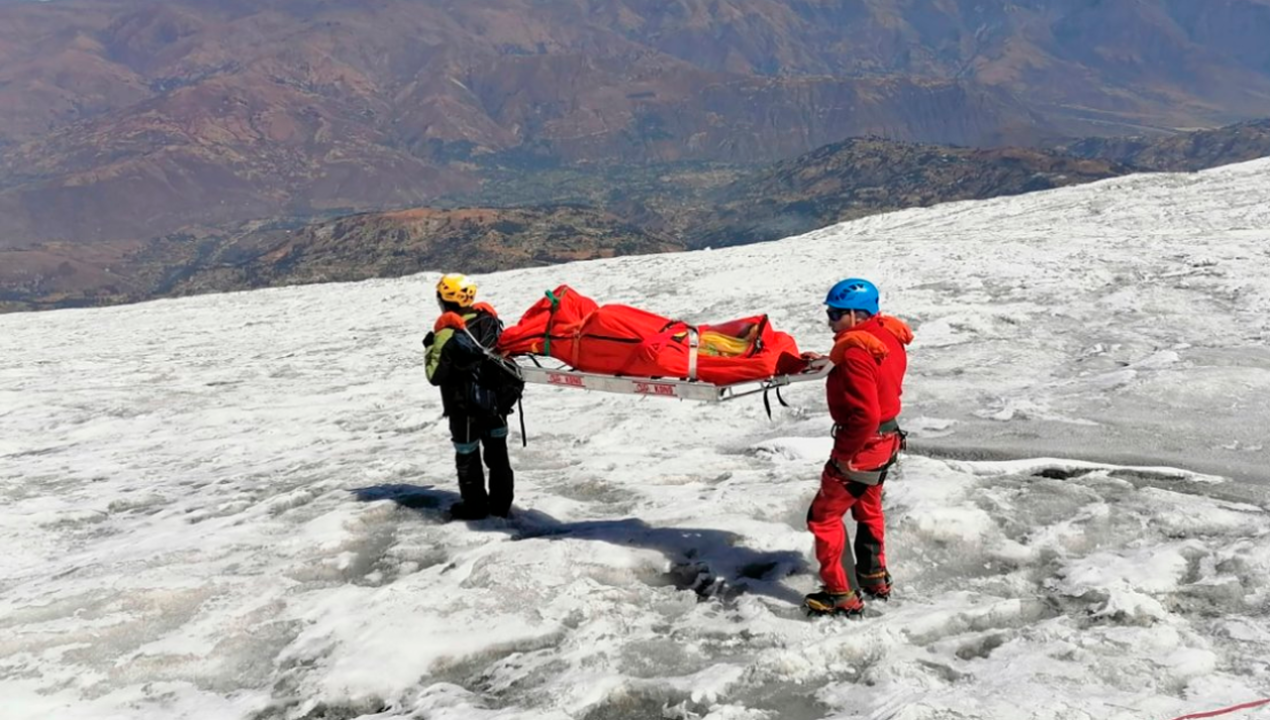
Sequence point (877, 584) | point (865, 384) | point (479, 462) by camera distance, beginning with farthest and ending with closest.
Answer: point (479, 462), point (877, 584), point (865, 384)

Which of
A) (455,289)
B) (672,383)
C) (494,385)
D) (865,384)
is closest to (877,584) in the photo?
(865,384)

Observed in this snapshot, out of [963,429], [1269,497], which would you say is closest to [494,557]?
[963,429]

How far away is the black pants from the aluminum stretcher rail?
35.4 inches

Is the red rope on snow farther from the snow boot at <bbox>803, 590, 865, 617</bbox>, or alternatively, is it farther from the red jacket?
the red jacket

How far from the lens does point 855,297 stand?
591 cm

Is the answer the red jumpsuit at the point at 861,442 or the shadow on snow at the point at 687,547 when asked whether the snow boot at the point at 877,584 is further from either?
the shadow on snow at the point at 687,547

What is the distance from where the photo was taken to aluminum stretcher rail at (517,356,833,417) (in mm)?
6992

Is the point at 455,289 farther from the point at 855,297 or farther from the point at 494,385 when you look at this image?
the point at 855,297

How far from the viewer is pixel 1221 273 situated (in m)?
15.5

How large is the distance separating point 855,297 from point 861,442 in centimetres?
104

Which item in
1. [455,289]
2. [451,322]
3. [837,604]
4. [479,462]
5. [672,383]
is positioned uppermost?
[455,289]

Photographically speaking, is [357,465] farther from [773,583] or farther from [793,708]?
[793,708]

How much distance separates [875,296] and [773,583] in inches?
95.3

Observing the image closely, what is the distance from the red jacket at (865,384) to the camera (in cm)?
573
